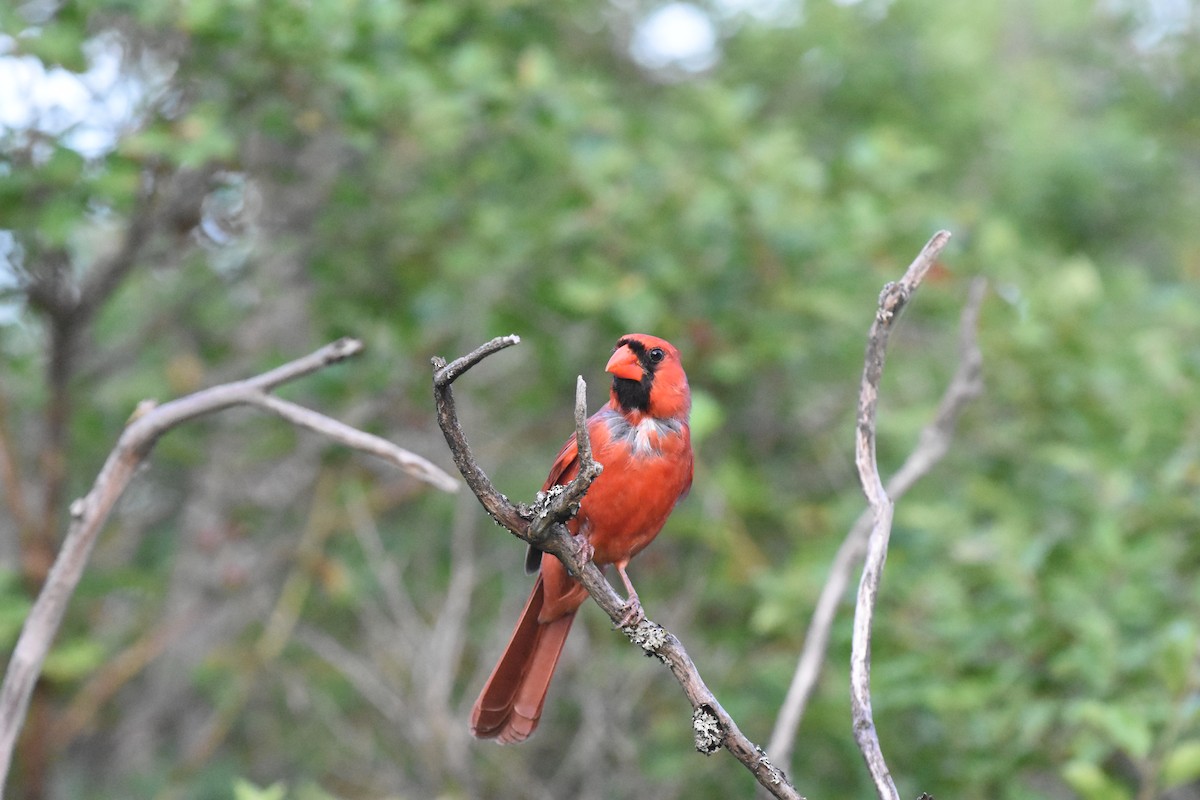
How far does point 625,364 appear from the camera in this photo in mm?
2492

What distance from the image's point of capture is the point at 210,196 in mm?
4816

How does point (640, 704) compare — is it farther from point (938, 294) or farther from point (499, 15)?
point (499, 15)

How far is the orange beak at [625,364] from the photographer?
8.11ft

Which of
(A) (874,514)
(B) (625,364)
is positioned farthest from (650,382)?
(A) (874,514)

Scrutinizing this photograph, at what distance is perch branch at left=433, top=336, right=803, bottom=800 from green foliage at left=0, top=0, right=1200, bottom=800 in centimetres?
146

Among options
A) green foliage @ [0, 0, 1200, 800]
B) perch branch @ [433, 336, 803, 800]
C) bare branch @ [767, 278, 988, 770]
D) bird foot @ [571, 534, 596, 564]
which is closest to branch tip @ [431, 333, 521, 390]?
perch branch @ [433, 336, 803, 800]

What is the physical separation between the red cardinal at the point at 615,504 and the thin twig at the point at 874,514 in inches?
16.8

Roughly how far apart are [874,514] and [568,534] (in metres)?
0.61

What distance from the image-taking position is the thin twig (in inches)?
78.3

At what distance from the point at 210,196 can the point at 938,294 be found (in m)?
2.89

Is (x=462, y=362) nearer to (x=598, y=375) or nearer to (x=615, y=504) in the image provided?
(x=615, y=504)

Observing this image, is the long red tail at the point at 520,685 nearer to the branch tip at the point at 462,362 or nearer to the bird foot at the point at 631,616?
the bird foot at the point at 631,616

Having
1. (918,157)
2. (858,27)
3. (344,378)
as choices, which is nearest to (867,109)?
(858,27)

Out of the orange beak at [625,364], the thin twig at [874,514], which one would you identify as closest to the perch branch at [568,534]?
the thin twig at [874,514]
